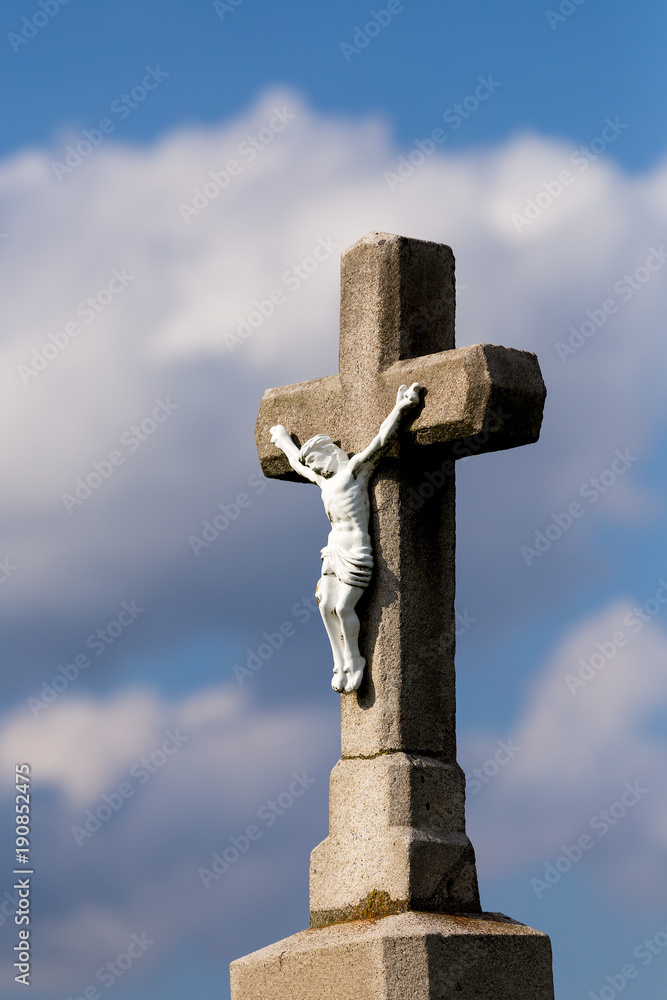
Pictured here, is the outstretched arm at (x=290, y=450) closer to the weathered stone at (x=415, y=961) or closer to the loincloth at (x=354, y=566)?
the loincloth at (x=354, y=566)

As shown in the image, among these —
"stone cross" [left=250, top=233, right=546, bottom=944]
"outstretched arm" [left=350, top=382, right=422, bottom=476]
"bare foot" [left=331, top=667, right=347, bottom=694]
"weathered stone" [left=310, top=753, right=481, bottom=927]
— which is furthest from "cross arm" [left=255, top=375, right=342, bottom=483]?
"weathered stone" [left=310, top=753, right=481, bottom=927]

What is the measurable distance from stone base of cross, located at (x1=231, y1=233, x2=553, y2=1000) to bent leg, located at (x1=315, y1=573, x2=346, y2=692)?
0.12 m

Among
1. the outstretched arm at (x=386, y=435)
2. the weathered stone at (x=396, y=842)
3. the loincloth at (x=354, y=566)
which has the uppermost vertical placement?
the outstretched arm at (x=386, y=435)

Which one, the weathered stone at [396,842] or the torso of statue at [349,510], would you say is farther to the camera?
the torso of statue at [349,510]

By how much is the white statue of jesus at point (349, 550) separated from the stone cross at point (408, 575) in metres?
0.07

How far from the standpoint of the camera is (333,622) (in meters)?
8.89

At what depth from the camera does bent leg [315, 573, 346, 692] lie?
8840 millimetres

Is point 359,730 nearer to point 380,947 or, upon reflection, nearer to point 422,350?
point 380,947

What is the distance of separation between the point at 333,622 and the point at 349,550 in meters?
0.41

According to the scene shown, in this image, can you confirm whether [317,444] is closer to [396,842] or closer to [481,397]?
[481,397]

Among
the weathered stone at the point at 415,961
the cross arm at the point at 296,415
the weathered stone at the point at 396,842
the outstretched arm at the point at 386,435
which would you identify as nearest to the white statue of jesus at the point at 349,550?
the outstretched arm at the point at 386,435

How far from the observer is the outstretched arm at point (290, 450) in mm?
9305

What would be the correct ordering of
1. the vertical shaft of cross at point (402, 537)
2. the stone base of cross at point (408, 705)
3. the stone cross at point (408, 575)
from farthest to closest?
the vertical shaft of cross at point (402, 537) → the stone cross at point (408, 575) → the stone base of cross at point (408, 705)

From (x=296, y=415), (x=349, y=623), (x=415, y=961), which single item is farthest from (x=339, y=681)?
(x=296, y=415)
